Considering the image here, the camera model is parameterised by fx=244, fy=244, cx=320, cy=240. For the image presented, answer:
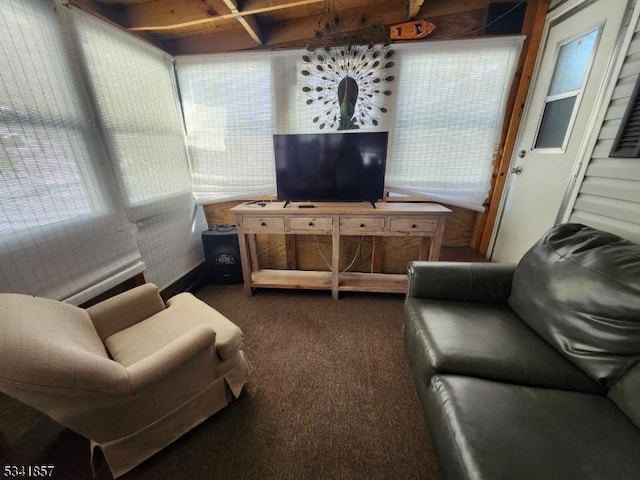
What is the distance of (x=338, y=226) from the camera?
206 centimetres

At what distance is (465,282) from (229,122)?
2.39 meters

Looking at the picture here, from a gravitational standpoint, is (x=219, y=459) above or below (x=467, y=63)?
below

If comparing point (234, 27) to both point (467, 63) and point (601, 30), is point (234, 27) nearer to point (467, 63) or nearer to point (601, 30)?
point (467, 63)

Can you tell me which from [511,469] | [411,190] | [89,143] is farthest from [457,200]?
[89,143]

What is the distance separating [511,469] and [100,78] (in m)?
2.77

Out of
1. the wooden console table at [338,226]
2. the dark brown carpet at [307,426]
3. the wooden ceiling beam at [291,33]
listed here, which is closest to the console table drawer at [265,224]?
the wooden console table at [338,226]

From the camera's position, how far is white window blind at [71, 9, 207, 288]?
1.63 m

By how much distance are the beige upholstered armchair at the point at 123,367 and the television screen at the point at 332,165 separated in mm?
1278

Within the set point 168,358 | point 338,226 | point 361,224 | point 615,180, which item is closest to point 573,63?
point 615,180

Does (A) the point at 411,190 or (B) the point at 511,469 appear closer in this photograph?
(B) the point at 511,469

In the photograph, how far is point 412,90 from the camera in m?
2.13

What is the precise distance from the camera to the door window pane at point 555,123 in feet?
5.70

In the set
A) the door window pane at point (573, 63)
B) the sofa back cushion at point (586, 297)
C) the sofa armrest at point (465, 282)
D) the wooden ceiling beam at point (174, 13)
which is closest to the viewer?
→ the sofa back cushion at point (586, 297)

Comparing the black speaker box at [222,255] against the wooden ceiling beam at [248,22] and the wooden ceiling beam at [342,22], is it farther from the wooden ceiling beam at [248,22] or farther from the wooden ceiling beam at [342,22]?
the wooden ceiling beam at [342,22]
